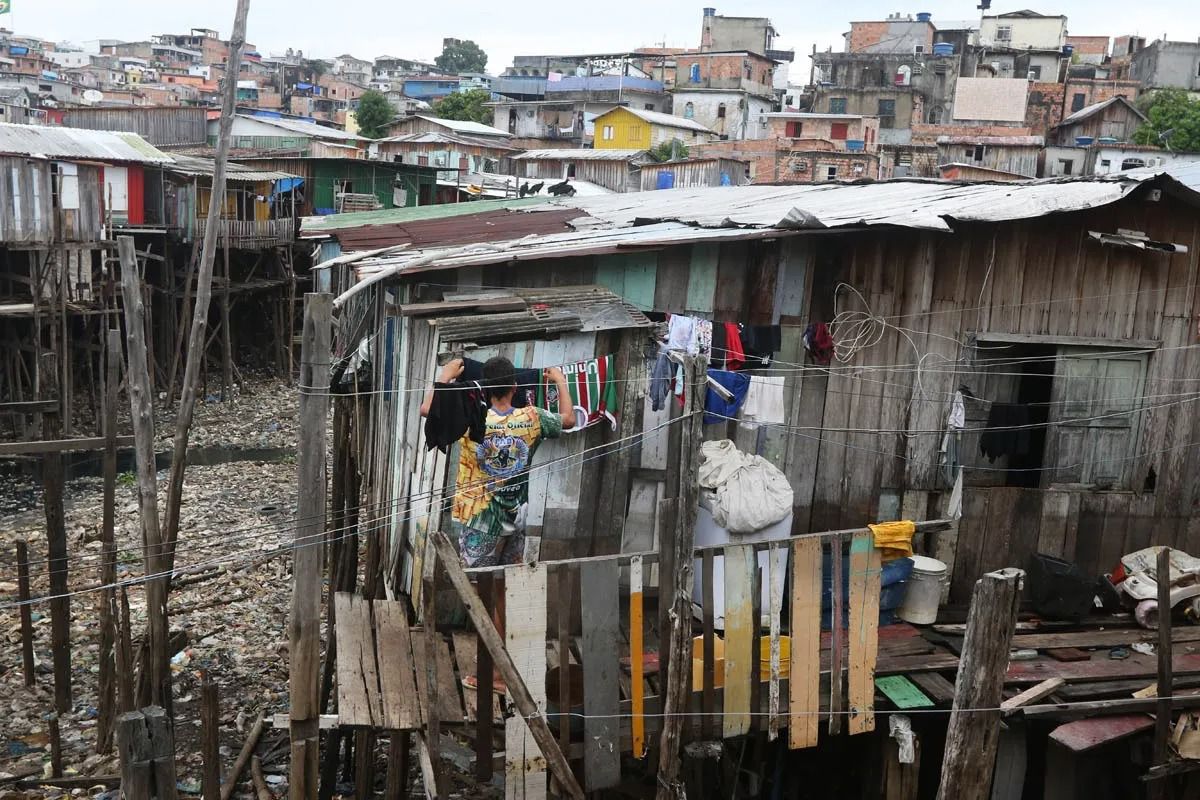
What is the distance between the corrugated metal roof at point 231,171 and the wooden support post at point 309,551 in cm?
1982

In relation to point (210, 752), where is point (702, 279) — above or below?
above

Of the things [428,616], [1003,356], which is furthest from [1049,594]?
[428,616]

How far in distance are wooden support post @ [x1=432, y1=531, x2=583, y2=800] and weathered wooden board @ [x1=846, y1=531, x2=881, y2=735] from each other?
2.01 meters

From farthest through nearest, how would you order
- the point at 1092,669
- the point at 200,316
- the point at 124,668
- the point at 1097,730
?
the point at 200,316
the point at 124,668
the point at 1092,669
the point at 1097,730

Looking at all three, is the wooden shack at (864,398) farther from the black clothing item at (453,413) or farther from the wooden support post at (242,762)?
the wooden support post at (242,762)

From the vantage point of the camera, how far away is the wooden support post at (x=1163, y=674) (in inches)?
241

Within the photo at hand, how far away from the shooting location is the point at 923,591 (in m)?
7.67

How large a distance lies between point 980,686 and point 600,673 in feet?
6.58

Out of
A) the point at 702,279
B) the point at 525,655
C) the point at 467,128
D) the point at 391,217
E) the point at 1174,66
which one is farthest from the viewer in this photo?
the point at 1174,66

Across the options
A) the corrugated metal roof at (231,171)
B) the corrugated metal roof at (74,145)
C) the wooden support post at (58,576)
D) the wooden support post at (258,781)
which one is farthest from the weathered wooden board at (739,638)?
the corrugated metal roof at (231,171)

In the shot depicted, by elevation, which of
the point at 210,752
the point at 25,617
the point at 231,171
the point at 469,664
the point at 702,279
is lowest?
the point at 25,617

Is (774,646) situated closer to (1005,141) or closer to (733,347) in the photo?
(733,347)

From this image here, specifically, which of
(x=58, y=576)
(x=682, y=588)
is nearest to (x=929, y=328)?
(x=682, y=588)

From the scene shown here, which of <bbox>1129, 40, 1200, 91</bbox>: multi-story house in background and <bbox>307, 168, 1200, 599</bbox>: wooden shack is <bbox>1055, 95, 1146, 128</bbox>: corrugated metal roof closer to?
<bbox>1129, 40, 1200, 91</bbox>: multi-story house in background
